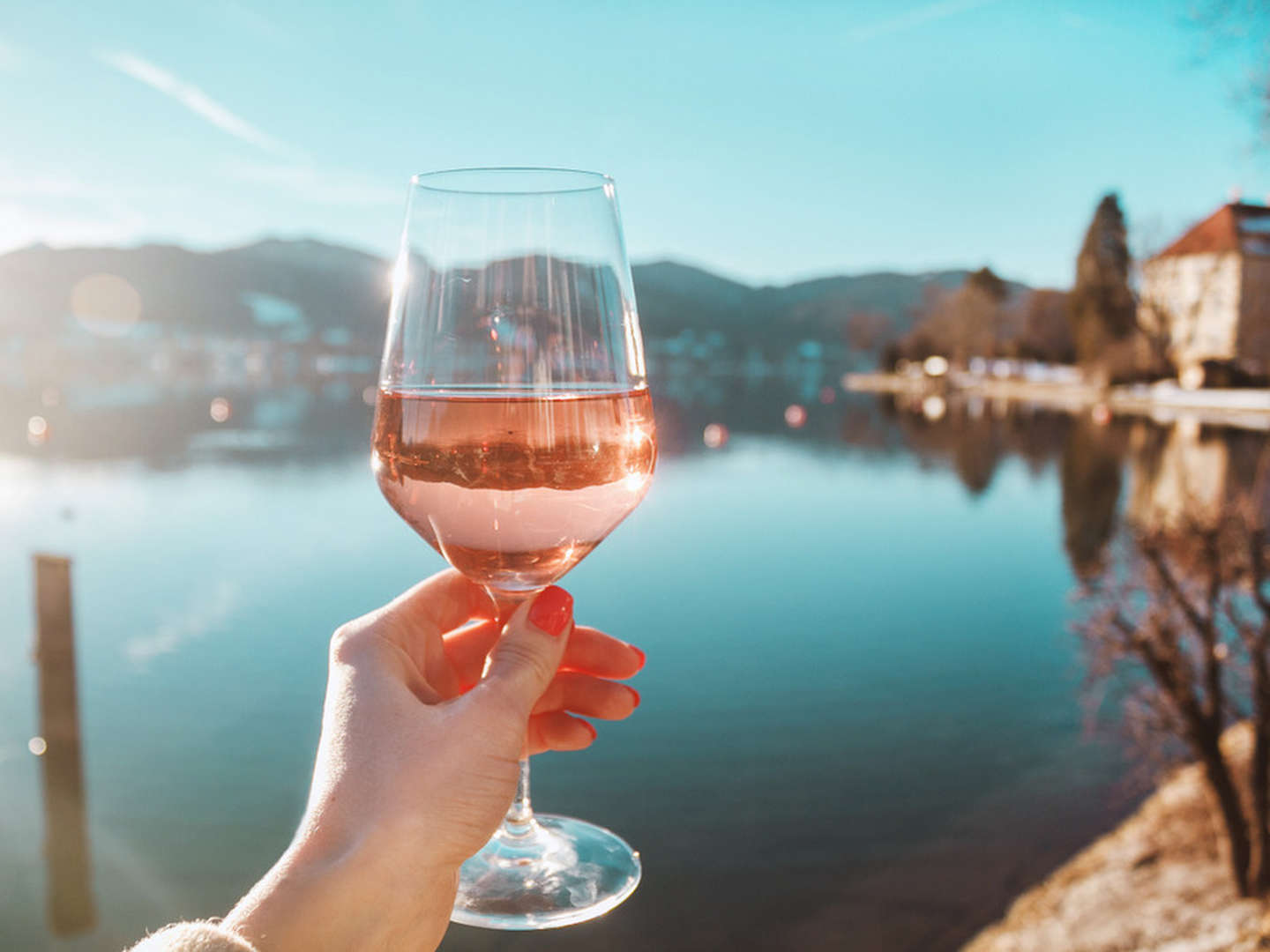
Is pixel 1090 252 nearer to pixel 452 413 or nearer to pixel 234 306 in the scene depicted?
pixel 452 413

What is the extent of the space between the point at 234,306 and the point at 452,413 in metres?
132

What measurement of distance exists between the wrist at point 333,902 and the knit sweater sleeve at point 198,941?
3 centimetres

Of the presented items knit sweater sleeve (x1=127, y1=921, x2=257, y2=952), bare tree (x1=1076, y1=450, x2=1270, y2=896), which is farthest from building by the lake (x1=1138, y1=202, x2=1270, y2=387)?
knit sweater sleeve (x1=127, y1=921, x2=257, y2=952)

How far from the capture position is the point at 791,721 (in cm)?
1330

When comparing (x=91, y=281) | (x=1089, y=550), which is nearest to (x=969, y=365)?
(x=1089, y=550)

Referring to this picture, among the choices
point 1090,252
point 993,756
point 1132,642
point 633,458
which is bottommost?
point 993,756

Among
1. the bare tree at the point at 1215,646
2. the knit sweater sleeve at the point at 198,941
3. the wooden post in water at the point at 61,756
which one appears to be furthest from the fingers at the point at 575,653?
the wooden post in water at the point at 61,756

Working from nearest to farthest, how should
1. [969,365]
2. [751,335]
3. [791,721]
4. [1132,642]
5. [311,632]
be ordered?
[1132,642], [791,721], [311,632], [969,365], [751,335]

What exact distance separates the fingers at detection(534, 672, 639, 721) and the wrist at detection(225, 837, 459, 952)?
1.33 ft

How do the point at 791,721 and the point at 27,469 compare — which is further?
the point at 27,469

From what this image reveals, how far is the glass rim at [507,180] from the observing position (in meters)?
0.98

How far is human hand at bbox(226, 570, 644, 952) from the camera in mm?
923

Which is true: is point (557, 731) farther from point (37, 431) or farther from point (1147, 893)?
point (37, 431)

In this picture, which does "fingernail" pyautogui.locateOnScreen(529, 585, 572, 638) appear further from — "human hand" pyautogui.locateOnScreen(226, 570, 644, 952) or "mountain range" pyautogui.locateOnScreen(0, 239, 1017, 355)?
"mountain range" pyautogui.locateOnScreen(0, 239, 1017, 355)
